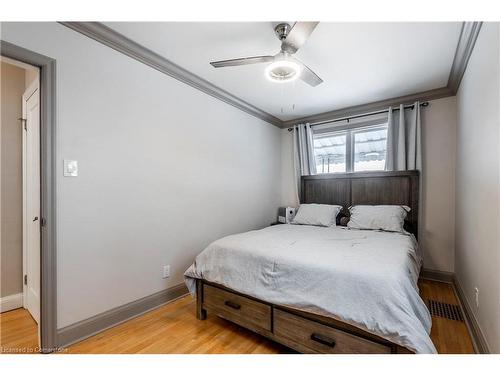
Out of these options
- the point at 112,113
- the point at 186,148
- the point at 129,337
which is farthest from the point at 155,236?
the point at 112,113

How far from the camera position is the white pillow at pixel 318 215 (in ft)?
10.3

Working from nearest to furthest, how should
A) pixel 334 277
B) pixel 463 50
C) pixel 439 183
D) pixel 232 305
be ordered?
pixel 334 277 < pixel 232 305 < pixel 463 50 < pixel 439 183

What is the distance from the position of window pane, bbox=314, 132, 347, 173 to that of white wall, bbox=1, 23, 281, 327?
64.6 inches

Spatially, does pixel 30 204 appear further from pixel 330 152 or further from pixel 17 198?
pixel 330 152

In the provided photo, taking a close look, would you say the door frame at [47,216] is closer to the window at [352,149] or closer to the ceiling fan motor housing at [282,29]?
the ceiling fan motor housing at [282,29]

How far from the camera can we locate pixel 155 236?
7.35 feet

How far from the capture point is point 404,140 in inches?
119

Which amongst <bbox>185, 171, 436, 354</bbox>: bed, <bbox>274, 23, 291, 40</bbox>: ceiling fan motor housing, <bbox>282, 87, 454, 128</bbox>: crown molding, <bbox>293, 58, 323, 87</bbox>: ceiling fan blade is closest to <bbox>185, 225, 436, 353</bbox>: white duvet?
<bbox>185, 171, 436, 354</bbox>: bed

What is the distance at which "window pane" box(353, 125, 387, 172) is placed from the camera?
3.33 meters

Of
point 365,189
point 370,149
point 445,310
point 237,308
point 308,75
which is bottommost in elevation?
point 445,310

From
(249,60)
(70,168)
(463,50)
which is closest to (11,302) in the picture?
(70,168)

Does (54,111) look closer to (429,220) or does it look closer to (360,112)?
(360,112)

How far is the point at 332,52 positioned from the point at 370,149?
1.78 metres
